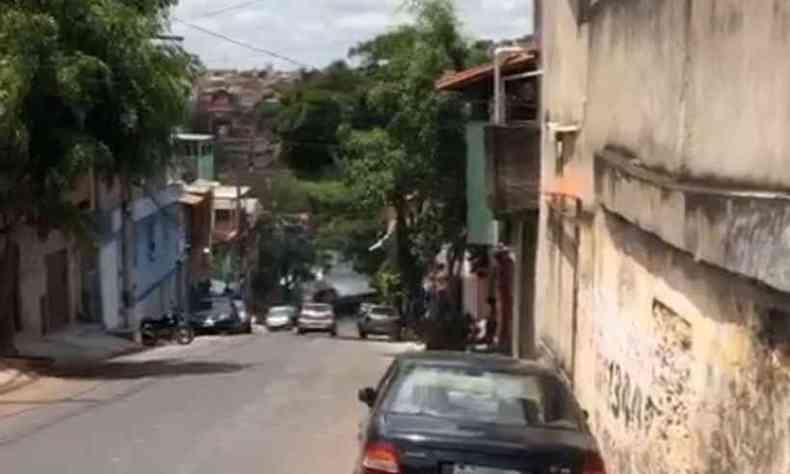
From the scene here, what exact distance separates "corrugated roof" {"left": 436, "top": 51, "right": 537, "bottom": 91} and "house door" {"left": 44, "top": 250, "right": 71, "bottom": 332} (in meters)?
13.1

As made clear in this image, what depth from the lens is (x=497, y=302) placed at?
39688 mm

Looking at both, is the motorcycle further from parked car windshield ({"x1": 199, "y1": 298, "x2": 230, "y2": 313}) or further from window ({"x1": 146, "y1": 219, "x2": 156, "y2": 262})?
parked car windshield ({"x1": 199, "y1": 298, "x2": 230, "y2": 313})

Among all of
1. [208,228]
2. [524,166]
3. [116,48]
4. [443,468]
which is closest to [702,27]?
[443,468]

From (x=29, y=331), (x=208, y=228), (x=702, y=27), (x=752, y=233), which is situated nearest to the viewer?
(x=752, y=233)

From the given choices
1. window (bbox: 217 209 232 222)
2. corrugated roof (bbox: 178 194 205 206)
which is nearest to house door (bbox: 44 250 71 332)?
corrugated roof (bbox: 178 194 205 206)

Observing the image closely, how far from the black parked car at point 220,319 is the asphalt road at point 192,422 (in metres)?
26.4

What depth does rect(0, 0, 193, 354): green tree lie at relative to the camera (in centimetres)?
2619

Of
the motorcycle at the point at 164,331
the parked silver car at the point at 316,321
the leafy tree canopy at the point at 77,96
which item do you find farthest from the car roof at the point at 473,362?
the parked silver car at the point at 316,321

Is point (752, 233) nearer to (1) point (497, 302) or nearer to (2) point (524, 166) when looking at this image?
(2) point (524, 166)

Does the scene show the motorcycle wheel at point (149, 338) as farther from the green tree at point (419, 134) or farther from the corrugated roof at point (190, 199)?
the corrugated roof at point (190, 199)

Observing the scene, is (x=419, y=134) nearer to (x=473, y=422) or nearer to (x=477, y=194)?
(x=477, y=194)

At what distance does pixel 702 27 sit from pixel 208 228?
73132 mm

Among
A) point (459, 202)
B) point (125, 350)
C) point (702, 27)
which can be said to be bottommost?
point (125, 350)

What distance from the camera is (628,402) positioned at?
12.0 metres
